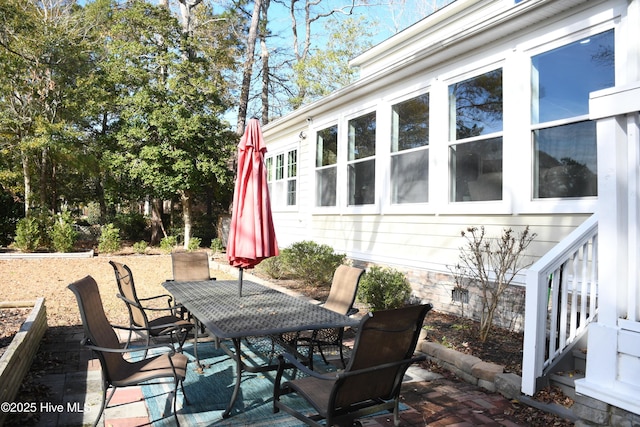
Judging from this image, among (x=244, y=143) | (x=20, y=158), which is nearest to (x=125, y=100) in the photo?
(x=20, y=158)

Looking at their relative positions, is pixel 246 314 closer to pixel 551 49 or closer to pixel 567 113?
pixel 567 113

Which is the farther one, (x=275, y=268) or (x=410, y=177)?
(x=275, y=268)

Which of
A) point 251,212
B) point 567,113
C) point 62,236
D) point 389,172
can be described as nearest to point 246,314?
point 251,212

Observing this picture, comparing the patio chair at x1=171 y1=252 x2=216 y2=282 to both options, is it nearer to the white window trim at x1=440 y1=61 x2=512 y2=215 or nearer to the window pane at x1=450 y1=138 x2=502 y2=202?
the white window trim at x1=440 y1=61 x2=512 y2=215

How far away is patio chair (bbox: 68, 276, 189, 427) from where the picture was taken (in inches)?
116

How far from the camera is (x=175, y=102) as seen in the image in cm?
1583

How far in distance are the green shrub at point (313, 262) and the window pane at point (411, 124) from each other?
2.32 m

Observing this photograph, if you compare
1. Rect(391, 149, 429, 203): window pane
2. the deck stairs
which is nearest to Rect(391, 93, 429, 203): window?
Rect(391, 149, 429, 203): window pane

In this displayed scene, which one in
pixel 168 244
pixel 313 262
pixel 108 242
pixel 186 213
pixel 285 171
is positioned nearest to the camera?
pixel 313 262

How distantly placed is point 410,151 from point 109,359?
18.7ft

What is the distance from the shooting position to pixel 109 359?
10.1ft

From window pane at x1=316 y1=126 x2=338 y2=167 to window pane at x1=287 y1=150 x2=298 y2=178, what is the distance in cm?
150

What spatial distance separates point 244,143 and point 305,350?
97.1 inches

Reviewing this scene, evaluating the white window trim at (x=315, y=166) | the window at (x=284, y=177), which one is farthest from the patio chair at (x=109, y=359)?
the window at (x=284, y=177)
